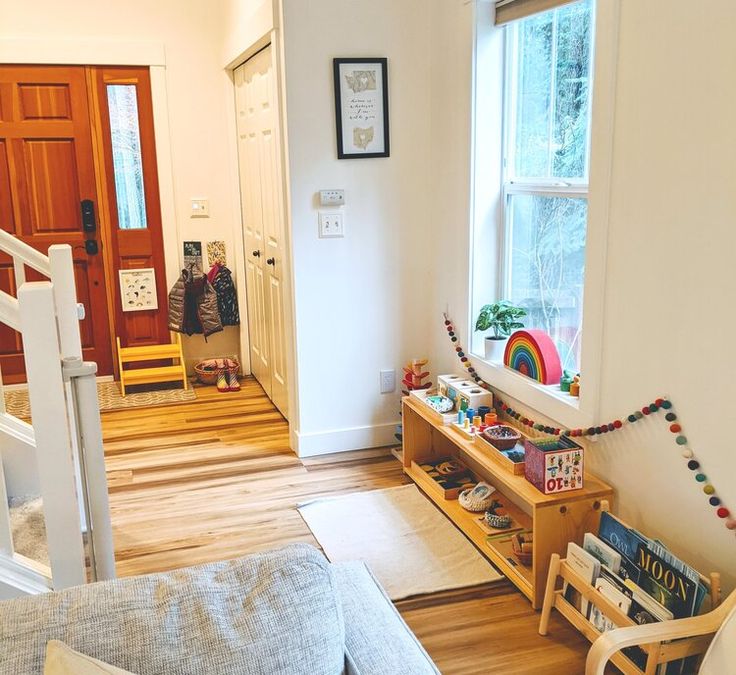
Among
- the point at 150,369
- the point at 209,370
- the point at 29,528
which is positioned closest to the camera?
the point at 29,528

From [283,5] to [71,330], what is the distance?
70.1 inches

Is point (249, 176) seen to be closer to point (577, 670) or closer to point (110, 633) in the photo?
point (577, 670)

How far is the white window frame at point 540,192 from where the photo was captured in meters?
2.38

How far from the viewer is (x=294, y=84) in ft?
11.4

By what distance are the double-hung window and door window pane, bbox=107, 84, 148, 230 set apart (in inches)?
105

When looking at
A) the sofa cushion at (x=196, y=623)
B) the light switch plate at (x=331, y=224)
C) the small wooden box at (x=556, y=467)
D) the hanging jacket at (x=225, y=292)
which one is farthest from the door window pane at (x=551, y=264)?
the hanging jacket at (x=225, y=292)

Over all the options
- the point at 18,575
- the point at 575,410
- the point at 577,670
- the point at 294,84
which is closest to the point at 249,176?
the point at 294,84

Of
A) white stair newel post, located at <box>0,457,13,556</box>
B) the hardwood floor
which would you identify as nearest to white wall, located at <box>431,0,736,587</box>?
the hardwood floor

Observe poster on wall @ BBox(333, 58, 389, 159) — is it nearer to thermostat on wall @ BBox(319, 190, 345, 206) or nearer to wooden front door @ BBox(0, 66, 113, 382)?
thermostat on wall @ BBox(319, 190, 345, 206)

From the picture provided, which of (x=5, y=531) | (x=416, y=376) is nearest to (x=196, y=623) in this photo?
(x=5, y=531)

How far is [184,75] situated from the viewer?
491cm

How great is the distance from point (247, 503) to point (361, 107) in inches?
72.5

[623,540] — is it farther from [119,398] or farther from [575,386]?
[119,398]

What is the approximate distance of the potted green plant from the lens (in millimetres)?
3152
